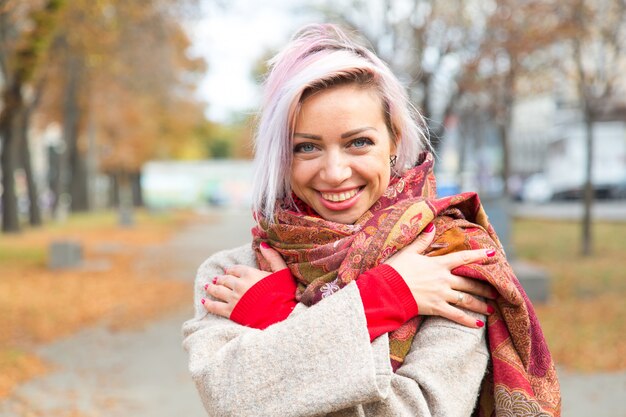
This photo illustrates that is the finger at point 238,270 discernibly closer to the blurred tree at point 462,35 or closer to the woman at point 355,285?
the woman at point 355,285

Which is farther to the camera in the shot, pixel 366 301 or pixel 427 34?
pixel 427 34

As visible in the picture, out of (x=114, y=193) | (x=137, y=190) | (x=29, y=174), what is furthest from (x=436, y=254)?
(x=114, y=193)

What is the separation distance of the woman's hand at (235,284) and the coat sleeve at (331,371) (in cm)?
16

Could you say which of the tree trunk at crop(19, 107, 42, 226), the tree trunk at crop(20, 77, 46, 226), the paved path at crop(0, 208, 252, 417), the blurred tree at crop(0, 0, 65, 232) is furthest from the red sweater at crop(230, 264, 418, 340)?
the tree trunk at crop(19, 107, 42, 226)

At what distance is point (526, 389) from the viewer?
194 cm

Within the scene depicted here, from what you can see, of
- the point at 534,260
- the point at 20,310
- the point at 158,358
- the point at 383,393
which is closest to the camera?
the point at 383,393

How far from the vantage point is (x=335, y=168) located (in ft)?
6.59

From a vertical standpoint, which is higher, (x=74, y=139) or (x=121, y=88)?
(x=121, y=88)

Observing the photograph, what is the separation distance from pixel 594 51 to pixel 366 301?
51.2ft

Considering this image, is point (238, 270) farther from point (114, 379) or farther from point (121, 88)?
point (121, 88)

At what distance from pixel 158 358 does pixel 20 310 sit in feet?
11.6

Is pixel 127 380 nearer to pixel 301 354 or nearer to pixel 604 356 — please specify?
pixel 604 356

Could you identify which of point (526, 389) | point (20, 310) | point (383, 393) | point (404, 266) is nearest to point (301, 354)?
point (383, 393)

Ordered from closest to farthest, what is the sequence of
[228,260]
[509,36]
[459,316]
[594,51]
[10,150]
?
[459,316] < [228,260] < [509,36] < [594,51] < [10,150]
